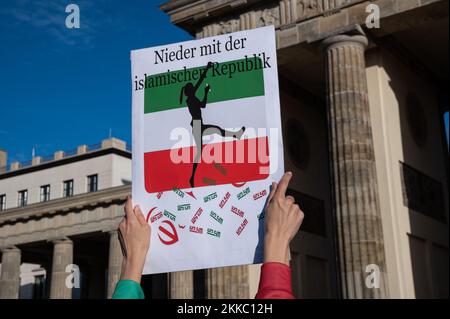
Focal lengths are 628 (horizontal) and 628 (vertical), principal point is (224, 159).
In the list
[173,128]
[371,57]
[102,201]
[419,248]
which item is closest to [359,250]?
[419,248]

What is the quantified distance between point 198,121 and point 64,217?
126ft

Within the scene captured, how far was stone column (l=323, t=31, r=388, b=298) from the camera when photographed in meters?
19.9

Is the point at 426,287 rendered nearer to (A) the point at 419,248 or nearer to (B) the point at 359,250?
(A) the point at 419,248

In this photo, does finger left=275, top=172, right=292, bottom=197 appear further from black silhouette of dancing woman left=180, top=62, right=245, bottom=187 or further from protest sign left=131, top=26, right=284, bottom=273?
black silhouette of dancing woman left=180, top=62, right=245, bottom=187

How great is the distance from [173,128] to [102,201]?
35478 mm

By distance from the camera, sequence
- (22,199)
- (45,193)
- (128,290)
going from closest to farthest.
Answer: (128,290) → (22,199) → (45,193)

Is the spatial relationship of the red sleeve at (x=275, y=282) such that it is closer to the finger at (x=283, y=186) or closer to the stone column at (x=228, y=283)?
the finger at (x=283, y=186)

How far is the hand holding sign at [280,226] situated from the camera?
3006mm

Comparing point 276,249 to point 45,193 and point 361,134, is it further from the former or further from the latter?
point 45,193

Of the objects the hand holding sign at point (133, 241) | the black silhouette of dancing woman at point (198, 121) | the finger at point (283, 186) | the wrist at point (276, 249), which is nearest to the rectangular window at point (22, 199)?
the black silhouette of dancing woman at point (198, 121)

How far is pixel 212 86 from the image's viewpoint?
4.10 meters

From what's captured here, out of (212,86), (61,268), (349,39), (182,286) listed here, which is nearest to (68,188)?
(61,268)

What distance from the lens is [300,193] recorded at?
1117 inches

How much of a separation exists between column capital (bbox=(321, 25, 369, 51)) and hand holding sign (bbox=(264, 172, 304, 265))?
20.0 meters
